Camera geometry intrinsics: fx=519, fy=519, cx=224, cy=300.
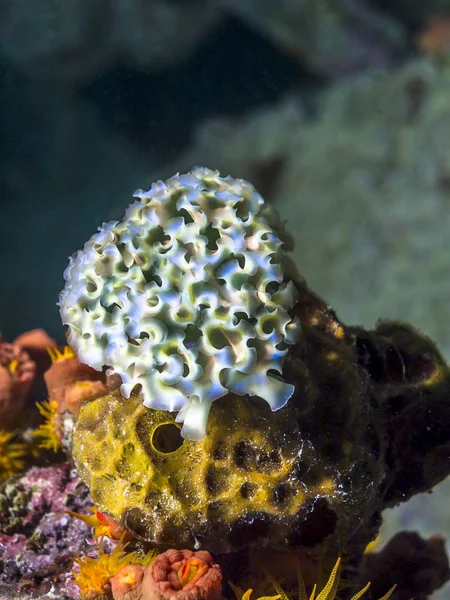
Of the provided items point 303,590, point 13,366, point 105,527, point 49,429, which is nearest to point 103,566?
point 105,527

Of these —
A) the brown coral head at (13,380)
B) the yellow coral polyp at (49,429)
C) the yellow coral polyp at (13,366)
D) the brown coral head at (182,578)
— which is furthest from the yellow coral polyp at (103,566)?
the yellow coral polyp at (13,366)

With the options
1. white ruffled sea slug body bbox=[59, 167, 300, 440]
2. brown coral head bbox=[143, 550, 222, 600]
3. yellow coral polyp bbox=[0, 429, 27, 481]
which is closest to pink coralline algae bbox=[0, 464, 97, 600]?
yellow coral polyp bbox=[0, 429, 27, 481]

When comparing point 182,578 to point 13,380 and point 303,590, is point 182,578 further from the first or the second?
point 13,380

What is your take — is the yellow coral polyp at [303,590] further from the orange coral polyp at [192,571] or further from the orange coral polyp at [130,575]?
the orange coral polyp at [130,575]

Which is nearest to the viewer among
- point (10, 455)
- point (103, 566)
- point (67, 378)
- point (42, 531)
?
point (103, 566)

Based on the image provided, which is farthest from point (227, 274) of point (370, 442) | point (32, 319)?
point (32, 319)

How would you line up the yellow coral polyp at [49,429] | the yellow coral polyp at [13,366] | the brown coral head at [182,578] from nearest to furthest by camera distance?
the brown coral head at [182,578] < the yellow coral polyp at [49,429] < the yellow coral polyp at [13,366]
